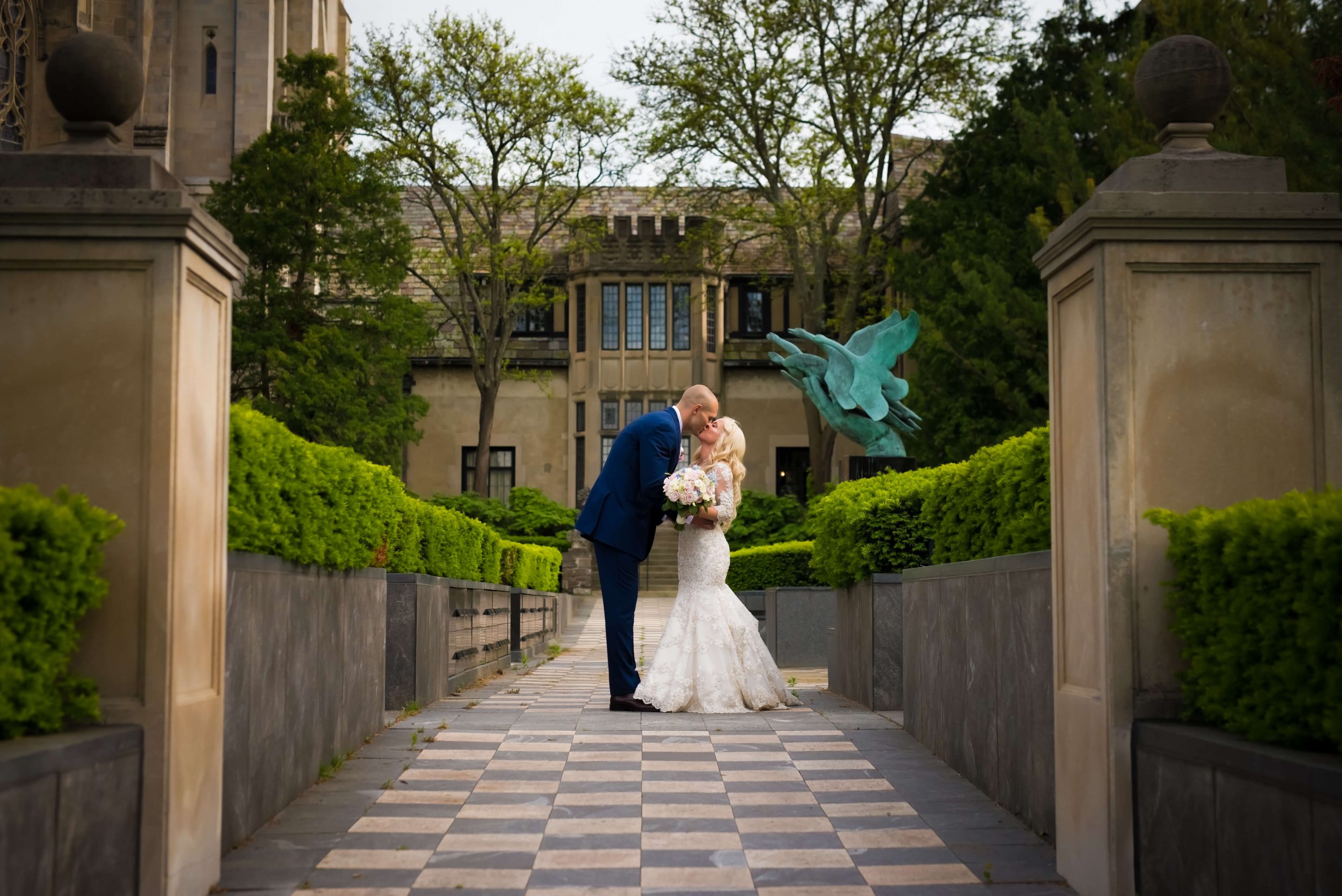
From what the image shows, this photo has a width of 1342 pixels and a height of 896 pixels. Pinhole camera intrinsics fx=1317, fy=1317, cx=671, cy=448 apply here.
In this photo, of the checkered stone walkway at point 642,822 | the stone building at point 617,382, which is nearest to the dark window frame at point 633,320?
the stone building at point 617,382

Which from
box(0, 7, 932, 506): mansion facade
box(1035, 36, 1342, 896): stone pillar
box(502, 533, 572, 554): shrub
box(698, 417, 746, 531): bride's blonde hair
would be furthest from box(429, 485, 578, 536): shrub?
box(1035, 36, 1342, 896): stone pillar

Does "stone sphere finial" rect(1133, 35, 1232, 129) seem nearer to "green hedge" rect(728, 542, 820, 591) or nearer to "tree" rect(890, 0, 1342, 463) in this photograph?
"tree" rect(890, 0, 1342, 463)

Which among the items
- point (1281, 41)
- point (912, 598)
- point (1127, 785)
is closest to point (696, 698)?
point (912, 598)

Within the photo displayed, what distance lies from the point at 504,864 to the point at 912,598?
416cm

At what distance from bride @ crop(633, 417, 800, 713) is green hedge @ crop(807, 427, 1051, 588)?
1075 mm

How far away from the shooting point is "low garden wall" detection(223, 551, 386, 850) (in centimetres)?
480

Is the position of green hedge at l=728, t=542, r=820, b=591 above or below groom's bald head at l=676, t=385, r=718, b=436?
below

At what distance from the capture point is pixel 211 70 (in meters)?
37.5

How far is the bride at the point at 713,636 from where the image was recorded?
973 cm

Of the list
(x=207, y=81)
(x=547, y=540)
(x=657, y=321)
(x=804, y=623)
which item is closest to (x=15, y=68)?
(x=207, y=81)

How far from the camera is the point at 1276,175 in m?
4.21

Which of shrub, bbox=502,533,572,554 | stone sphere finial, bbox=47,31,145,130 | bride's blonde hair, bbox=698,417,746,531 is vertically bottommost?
shrub, bbox=502,533,572,554

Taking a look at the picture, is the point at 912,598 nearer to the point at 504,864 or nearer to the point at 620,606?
the point at 620,606

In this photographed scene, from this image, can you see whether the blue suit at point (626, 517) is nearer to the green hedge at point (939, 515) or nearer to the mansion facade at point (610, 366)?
the green hedge at point (939, 515)
